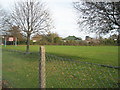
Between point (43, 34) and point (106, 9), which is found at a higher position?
point (106, 9)

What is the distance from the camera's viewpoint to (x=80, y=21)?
9656mm

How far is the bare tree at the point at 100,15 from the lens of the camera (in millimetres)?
7648

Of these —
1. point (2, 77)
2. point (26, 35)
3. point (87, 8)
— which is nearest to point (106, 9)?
point (87, 8)

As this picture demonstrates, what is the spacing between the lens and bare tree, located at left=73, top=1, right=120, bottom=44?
7.65m

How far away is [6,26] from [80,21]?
920cm

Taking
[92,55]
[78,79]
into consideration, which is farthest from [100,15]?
[92,55]

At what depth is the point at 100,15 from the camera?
8.23m

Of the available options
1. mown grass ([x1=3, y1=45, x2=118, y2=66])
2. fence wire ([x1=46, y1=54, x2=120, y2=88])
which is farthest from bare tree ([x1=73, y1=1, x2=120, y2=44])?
fence wire ([x1=46, y1=54, x2=120, y2=88])

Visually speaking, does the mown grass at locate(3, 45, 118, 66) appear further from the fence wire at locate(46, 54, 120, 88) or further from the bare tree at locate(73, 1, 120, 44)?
the fence wire at locate(46, 54, 120, 88)

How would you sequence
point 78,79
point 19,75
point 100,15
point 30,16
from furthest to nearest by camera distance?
point 30,16 < point 100,15 < point 78,79 < point 19,75

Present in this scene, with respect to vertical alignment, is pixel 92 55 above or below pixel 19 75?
below

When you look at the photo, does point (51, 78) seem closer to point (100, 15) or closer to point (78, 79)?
point (78, 79)

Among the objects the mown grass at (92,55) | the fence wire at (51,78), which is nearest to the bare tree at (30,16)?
the mown grass at (92,55)

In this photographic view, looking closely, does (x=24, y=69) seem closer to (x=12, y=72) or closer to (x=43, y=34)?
(x=12, y=72)
